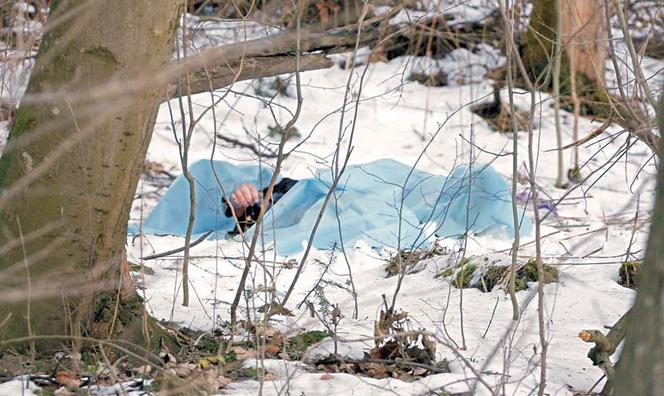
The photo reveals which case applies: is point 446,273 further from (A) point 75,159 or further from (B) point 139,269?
(A) point 75,159

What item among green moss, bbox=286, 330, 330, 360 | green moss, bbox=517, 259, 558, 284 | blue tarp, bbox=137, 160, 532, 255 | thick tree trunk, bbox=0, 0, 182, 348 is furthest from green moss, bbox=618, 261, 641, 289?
thick tree trunk, bbox=0, 0, 182, 348

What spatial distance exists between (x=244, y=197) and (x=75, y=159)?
116 inches

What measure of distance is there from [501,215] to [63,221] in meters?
3.53

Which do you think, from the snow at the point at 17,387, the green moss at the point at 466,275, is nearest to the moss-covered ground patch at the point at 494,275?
the green moss at the point at 466,275

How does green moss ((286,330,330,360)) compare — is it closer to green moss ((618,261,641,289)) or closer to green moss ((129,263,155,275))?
green moss ((129,263,155,275))

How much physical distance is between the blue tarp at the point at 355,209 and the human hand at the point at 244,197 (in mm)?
64

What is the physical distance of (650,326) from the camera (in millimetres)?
1330

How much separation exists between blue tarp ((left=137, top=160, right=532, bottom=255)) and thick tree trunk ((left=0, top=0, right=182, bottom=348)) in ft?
8.01

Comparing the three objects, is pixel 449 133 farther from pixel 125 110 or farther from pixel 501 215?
pixel 125 110

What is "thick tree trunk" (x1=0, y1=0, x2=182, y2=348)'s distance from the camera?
2.73m

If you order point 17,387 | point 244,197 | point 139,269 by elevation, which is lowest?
point 244,197

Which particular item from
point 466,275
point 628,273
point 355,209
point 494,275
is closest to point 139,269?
point 466,275

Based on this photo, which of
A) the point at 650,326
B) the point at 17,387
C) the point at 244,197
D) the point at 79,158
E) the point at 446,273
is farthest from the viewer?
the point at 244,197

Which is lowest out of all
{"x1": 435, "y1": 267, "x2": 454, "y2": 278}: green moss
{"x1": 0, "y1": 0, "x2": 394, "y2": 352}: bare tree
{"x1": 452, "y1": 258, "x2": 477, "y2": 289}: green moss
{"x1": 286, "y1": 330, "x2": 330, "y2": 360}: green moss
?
{"x1": 435, "y1": 267, "x2": 454, "y2": 278}: green moss
